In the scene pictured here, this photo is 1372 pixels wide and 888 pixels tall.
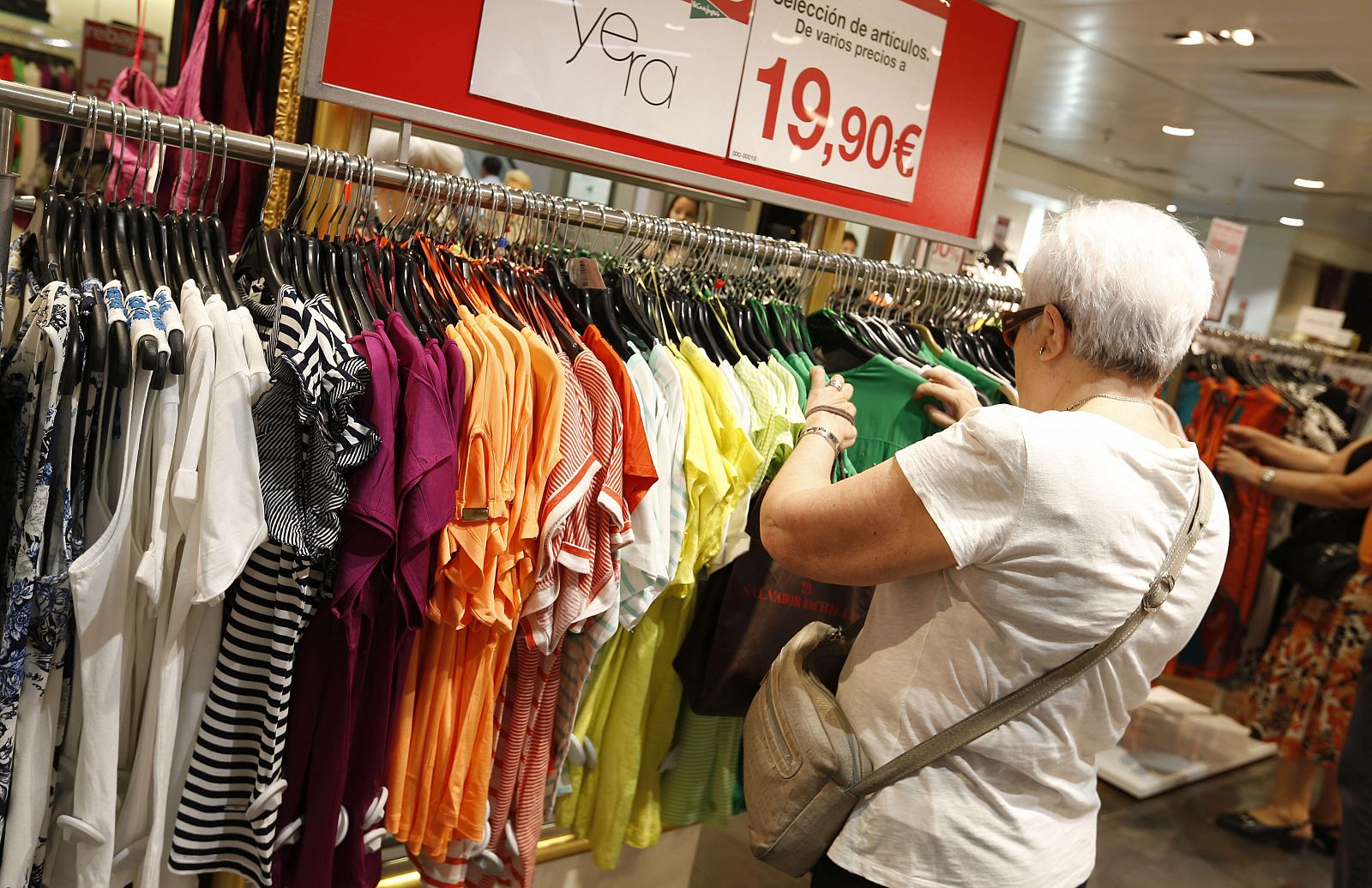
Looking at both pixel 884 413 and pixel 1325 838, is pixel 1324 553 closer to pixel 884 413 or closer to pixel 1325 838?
pixel 1325 838

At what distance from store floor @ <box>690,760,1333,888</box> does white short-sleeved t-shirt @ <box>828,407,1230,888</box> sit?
171cm

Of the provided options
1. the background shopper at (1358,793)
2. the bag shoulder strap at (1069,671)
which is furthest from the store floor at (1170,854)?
the bag shoulder strap at (1069,671)

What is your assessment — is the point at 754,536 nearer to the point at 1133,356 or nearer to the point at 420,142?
the point at 1133,356

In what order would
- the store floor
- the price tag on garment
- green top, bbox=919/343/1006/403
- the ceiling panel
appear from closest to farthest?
green top, bbox=919/343/1006/403, the price tag on garment, the store floor, the ceiling panel

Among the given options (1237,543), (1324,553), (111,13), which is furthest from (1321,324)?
(111,13)

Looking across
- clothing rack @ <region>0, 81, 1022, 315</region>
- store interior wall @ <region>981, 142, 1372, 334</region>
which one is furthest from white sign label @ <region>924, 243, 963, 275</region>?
store interior wall @ <region>981, 142, 1372, 334</region>

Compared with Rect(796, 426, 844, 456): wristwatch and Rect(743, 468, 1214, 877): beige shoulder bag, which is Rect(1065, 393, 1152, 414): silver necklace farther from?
Rect(796, 426, 844, 456): wristwatch

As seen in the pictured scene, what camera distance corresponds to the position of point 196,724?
1.40 meters

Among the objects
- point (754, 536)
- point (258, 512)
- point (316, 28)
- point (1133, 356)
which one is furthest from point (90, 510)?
point (1133, 356)

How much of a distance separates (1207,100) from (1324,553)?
4.74m

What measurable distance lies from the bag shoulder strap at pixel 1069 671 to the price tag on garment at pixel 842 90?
1.20 meters

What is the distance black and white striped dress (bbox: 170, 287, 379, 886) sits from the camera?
4.12ft

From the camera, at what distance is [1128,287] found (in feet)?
4.31

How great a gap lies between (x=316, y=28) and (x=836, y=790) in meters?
1.42
